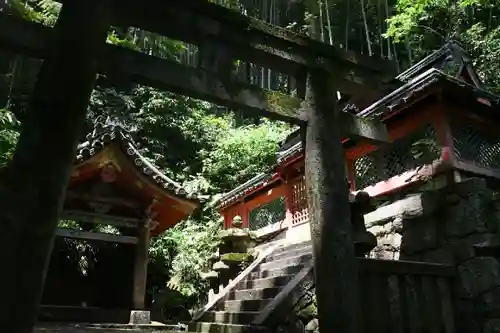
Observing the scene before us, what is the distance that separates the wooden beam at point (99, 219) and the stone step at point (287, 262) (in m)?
2.53

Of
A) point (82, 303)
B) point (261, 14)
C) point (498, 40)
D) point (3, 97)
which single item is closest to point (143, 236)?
point (82, 303)

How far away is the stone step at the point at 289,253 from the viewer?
7312 mm

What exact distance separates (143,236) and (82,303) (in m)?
2.25

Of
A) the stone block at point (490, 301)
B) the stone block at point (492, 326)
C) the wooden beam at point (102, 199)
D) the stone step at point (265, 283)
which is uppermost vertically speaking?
the wooden beam at point (102, 199)

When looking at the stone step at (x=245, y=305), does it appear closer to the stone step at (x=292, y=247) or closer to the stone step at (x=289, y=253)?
the stone step at (x=289, y=253)

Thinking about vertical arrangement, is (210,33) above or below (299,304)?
above

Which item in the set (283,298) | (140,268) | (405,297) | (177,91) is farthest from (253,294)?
(177,91)

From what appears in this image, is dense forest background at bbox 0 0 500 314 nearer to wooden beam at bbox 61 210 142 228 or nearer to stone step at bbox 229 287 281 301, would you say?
wooden beam at bbox 61 210 142 228

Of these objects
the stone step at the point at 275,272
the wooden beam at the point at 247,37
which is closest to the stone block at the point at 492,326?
the stone step at the point at 275,272

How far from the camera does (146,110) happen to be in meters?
21.9

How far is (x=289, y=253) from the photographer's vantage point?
7.82 metres

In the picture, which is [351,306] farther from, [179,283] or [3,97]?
[3,97]

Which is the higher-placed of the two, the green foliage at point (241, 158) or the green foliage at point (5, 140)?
the green foliage at point (241, 158)

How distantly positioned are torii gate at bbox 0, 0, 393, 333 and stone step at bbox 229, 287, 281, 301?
8.85 feet
